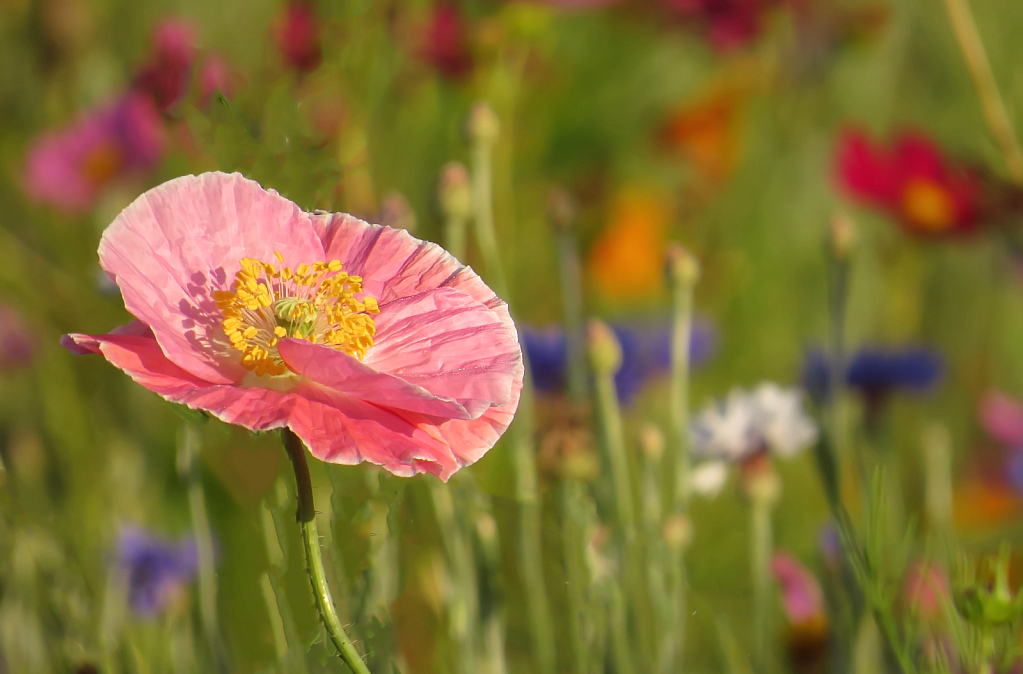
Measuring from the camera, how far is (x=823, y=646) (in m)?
0.54

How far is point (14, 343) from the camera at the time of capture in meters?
1.01

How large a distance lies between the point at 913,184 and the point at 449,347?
68 cm

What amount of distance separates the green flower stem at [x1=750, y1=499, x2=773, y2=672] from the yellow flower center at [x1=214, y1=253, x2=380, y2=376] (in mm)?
270

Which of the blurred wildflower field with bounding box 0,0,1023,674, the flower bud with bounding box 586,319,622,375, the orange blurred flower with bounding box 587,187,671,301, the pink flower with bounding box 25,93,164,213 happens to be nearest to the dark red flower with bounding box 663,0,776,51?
the blurred wildflower field with bounding box 0,0,1023,674

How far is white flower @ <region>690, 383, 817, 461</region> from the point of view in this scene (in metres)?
0.53

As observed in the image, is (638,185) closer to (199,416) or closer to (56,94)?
(56,94)

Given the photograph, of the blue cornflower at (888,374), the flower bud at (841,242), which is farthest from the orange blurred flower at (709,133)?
the flower bud at (841,242)

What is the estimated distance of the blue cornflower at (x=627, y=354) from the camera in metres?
0.63

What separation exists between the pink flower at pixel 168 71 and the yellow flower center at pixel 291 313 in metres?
0.11

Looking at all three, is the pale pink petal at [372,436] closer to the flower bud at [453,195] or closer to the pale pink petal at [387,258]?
the pale pink petal at [387,258]

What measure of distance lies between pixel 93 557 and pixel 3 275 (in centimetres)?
28

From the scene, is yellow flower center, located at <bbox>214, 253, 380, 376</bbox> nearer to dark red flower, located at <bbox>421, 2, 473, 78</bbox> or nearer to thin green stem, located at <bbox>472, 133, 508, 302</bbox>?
thin green stem, located at <bbox>472, 133, 508, 302</bbox>

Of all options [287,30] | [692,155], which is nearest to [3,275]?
[287,30]

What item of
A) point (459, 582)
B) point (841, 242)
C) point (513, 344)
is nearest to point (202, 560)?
point (459, 582)
